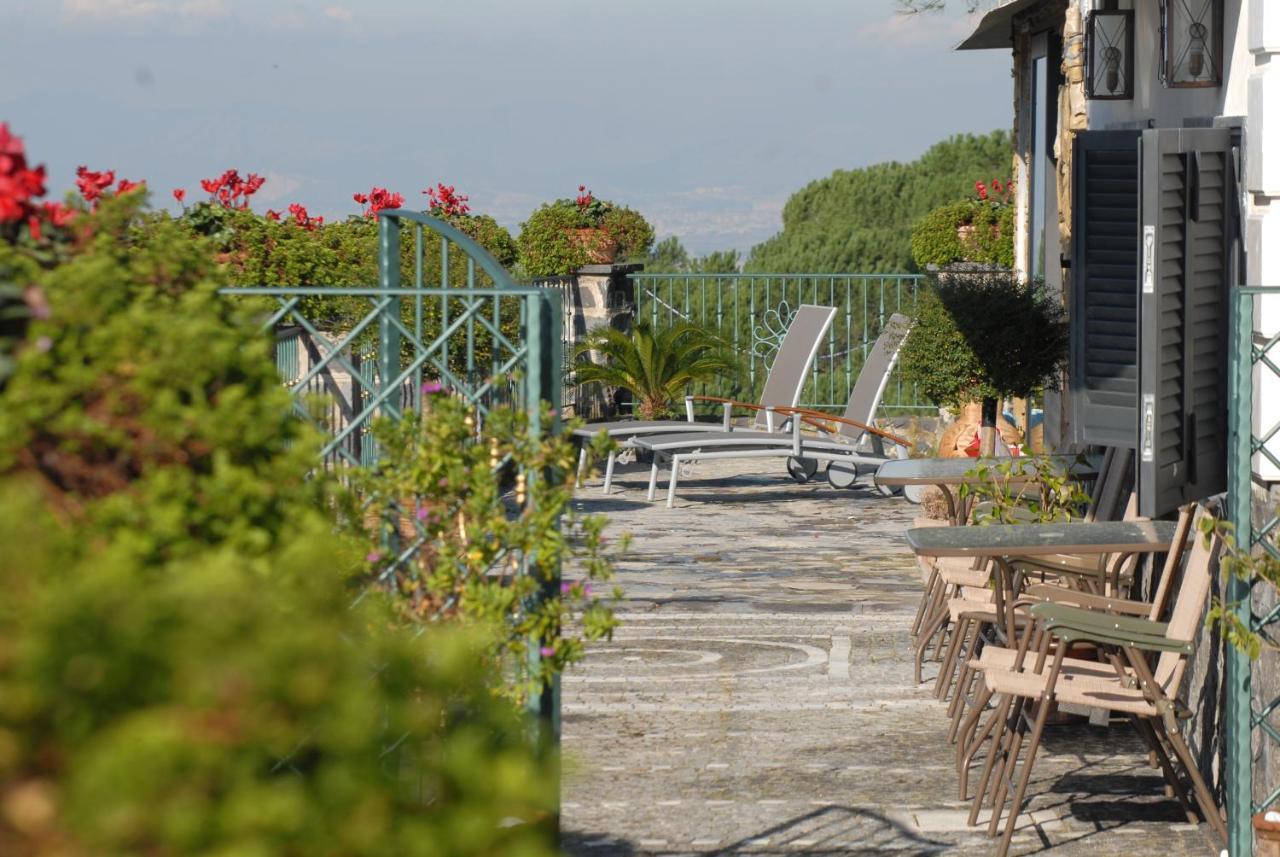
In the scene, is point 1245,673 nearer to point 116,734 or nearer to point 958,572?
point 958,572

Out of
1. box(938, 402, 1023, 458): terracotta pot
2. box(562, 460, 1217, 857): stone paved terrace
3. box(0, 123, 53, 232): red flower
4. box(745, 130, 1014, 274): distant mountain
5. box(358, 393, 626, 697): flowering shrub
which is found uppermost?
box(745, 130, 1014, 274): distant mountain

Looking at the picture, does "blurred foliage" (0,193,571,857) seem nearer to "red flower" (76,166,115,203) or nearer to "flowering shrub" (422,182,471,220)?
"red flower" (76,166,115,203)

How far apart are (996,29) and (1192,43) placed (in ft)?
23.0

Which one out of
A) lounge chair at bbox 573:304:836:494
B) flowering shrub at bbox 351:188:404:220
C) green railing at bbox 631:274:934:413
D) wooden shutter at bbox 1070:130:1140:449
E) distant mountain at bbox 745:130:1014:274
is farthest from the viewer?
distant mountain at bbox 745:130:1014:274

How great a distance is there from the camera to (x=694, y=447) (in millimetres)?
11281

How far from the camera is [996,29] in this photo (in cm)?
1223

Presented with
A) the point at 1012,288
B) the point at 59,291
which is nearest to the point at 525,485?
the point at 59,291

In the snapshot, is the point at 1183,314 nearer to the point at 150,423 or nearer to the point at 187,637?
the point at 150,423

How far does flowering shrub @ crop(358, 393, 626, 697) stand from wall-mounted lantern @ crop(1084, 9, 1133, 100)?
4.30 metres

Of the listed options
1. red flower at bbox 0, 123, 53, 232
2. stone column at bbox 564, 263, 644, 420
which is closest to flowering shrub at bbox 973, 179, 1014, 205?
stone column at bbox 564, 263, 644, 420

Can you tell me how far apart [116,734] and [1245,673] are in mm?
3398

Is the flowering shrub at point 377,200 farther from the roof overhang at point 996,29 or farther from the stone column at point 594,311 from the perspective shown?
the roof overhang at point 996,29

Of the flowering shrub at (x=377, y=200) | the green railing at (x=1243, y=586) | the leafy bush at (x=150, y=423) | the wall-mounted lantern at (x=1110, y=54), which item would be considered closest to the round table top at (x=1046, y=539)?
the green railing at (x=1243, y=586)

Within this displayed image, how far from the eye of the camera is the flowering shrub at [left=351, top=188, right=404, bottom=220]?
12102 millimetres
